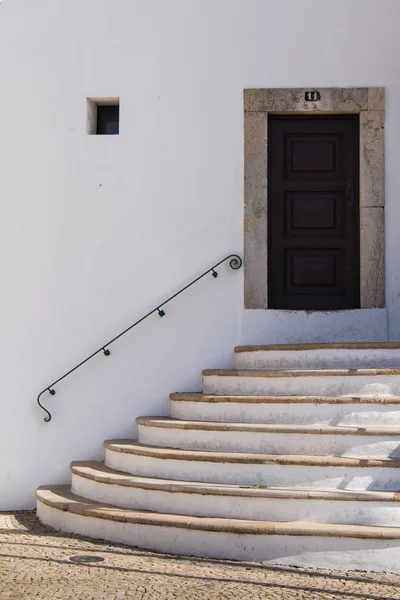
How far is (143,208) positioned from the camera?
8031mm

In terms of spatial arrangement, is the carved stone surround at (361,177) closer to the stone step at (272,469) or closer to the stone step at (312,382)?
the stone step at (312,382)

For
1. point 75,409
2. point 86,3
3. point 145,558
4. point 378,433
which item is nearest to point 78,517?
point 145,558

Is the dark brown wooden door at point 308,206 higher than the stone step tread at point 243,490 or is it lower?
higher

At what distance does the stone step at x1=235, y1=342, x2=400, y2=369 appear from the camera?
22.2 feet

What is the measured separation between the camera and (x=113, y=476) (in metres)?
6.78

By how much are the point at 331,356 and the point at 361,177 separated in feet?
5.96

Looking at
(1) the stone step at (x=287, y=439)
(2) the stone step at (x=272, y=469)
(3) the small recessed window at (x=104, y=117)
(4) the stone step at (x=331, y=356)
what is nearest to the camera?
(2) the stone step at (x=272, y=469)

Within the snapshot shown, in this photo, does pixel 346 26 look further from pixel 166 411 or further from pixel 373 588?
pixel 373 588

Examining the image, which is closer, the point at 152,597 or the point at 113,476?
the point at 152,597

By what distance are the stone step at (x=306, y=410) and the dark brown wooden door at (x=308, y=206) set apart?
5.39 feet

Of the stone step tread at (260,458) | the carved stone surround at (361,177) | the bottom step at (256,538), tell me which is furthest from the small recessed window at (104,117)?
the bottom step at (256,538)

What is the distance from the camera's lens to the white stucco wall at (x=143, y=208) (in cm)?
792

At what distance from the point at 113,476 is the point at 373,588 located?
2229 mm

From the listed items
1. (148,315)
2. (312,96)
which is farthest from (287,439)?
Answer: (312,96)
